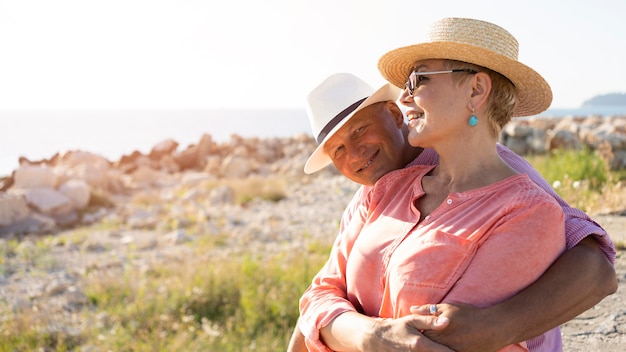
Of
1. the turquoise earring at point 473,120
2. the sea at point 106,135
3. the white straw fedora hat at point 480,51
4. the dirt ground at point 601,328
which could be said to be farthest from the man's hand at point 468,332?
the sea at point 106,135

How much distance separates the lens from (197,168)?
888 inches

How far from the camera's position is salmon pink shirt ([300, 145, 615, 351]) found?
5.79 feet

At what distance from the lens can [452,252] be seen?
1828 mm

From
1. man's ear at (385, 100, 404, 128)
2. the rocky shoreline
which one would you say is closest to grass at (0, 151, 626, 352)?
the rocky shoreline

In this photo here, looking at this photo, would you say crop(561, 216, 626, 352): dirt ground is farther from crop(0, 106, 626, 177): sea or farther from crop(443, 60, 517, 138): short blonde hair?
crop(0, 106, 626, 177): sea

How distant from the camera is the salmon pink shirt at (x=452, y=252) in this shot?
1765 mm

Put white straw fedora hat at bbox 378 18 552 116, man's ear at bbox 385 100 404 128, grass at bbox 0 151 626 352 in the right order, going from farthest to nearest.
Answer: grass at bbox 0 151 626 352
man's ear at bbox 385 100 404 128
white straw fedora hat at bbox 378 18 552 116

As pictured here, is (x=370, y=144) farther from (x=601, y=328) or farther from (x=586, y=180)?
(x=586, y=180)

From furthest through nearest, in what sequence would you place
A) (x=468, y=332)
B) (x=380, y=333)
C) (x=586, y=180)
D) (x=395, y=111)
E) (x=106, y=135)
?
(x=106, y=135) < (x=586, y=180) < (x=395, y=111) < (x=380, y=333) < (x=468, y=332)

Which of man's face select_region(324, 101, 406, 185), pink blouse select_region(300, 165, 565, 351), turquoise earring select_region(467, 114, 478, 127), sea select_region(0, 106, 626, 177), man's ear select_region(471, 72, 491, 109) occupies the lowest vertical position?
sea select_region(0, 106, 626, 177)

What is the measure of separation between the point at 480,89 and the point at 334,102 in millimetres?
787

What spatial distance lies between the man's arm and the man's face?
78 centimetres

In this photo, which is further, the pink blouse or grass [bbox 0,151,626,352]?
grass [bbox 0,151,626,352]

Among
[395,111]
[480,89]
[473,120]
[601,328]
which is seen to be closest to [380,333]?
[473,120]
